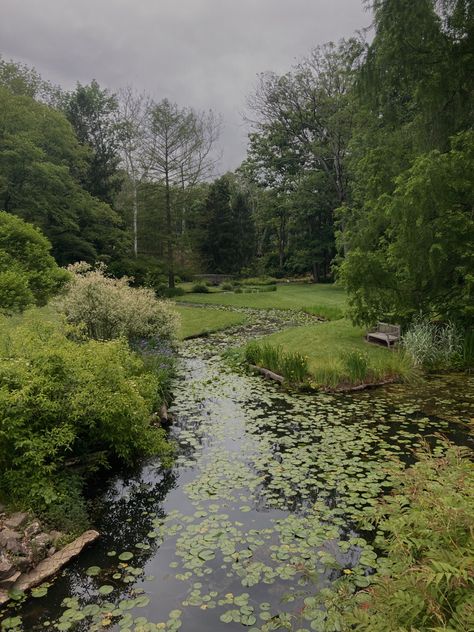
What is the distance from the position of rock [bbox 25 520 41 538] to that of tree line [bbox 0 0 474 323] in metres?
8.79

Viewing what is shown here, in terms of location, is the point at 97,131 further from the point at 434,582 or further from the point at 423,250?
the point at 434,582

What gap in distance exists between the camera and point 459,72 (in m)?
10.3

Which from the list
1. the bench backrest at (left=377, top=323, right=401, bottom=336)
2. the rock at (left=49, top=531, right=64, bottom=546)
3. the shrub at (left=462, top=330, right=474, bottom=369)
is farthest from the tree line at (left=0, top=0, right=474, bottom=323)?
the rock at (left=49, top=531, right=64, bottom=546)

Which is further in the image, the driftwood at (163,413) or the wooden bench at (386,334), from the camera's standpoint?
the wooden bench at (386,334)

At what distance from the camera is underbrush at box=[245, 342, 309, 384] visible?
8.97 metres

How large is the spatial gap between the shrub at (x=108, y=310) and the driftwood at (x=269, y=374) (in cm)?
223

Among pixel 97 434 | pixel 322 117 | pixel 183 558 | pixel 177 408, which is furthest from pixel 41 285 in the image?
pixel 322 117

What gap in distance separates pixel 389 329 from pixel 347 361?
3114 mm

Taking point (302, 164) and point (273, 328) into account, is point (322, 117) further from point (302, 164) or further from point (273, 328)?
point (273, 328)

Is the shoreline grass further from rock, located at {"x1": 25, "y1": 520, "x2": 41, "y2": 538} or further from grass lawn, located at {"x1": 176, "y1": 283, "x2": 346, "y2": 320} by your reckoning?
grass lawn, located at {"x1": 176, "y1": 283, "x2": 346, "y2": 320}

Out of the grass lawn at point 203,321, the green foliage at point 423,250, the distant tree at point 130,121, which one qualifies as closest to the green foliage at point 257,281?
the distant tree at point 130,121

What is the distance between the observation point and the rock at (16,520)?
407cm

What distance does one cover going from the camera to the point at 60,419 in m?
4.86

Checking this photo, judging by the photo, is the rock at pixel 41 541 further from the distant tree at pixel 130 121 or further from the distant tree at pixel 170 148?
the distant tree at pixel 130 121
